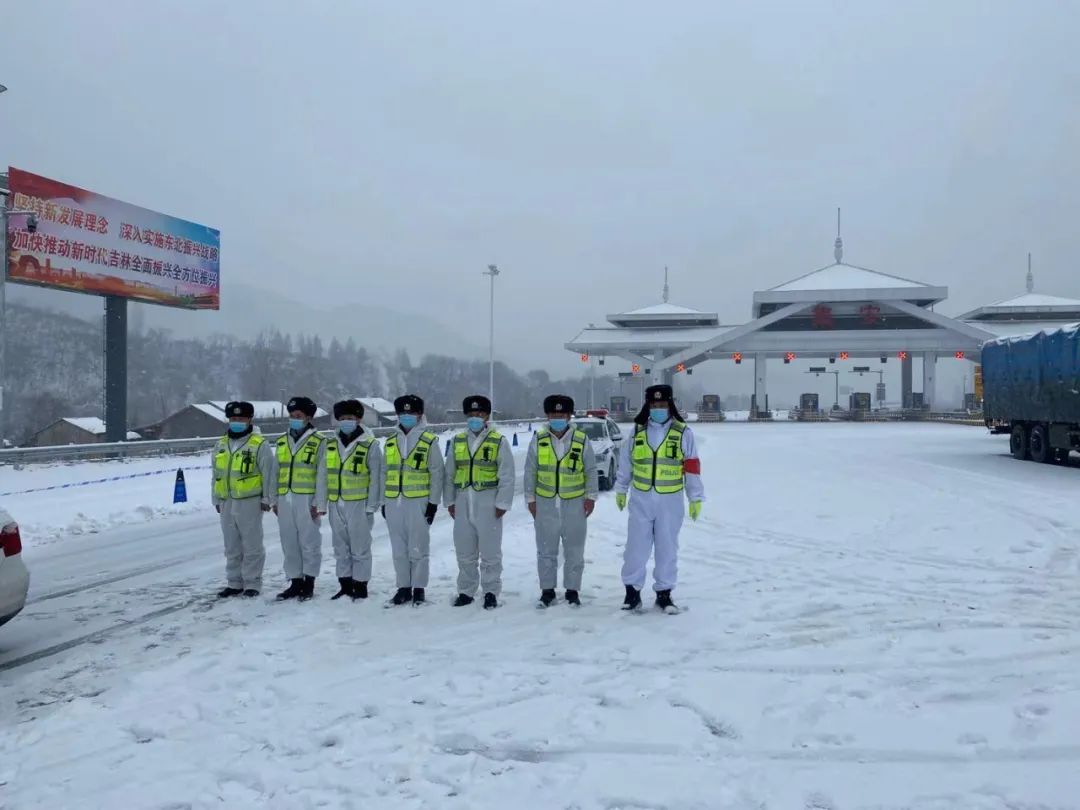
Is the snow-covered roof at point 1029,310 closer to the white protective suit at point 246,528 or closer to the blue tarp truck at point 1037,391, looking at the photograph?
the blue tarp truck at point 1037,391

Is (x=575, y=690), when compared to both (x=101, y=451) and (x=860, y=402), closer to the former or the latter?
(x=101, y=451)

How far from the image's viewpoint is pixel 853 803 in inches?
143

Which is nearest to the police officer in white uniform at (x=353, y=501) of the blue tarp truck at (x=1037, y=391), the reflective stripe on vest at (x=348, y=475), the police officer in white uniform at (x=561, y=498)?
the reflective stripe on vest at (x=348, y=475)

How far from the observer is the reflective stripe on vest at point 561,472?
7.11 meters

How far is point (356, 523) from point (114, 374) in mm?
24202

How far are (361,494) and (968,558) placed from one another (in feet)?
22.2

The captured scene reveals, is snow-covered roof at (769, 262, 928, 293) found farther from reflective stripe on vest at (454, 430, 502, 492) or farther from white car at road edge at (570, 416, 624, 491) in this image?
reflective stripe on vest at (454, 430, 502, 492)

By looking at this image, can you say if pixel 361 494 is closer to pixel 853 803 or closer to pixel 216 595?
pixel 216 595

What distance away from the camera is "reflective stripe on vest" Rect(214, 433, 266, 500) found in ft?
25.2

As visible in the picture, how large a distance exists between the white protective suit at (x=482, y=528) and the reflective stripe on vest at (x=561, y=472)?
289 mm

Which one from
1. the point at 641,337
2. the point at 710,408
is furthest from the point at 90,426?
the point at 710,408

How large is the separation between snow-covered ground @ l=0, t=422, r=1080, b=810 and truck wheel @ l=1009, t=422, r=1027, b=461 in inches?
563

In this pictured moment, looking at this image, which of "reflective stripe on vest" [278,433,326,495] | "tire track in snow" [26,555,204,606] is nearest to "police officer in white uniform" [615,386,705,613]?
"reflective stripe on vest" [278,433,326,495]

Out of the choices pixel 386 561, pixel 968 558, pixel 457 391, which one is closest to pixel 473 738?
pixel 386 561
